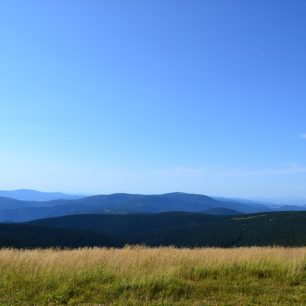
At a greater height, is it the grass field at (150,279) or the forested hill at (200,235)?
the grass field at (150,279)

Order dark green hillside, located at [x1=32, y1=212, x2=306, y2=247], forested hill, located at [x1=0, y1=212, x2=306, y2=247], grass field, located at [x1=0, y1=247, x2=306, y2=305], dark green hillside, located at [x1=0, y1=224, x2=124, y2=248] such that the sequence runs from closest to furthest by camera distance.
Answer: grass field, located at [x1=0, y1=247, x2=306, y2=305], dark green hillside, located at [x1=32, y1=212, x2=306, y2=247], forested hill, located at [x1=0, y1=212, x2=306, y2=247], dark green hillside, located at [x1=0, y1=224, x2=124, y2=248]

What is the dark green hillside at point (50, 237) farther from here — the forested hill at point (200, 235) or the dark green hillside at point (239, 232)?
the dark green hillside at point (239, 232)

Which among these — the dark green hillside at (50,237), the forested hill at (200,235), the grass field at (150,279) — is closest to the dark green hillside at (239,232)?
the forested hill at (200,235)

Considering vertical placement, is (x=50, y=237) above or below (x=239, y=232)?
below

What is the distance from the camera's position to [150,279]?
10.0 meters

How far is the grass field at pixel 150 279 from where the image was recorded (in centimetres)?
894

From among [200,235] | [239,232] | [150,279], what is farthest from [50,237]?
[150,279]

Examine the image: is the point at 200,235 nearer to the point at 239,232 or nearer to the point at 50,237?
the point at 239,232

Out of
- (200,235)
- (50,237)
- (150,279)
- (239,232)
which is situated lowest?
(50,237)

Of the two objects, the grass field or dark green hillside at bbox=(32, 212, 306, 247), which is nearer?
the grass field

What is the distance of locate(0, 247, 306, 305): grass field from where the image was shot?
8938 millimetres

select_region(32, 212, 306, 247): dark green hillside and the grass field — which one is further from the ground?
the grass field

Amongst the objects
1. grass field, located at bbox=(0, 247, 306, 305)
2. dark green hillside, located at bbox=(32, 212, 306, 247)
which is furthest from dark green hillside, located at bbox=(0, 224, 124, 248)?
grass field, located at bbox=(0, 247, 306, 305)

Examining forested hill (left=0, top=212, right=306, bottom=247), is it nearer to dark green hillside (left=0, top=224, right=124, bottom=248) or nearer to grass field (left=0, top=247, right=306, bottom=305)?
dark green hillside (left=0, top=224, right=124, bottom=248)
